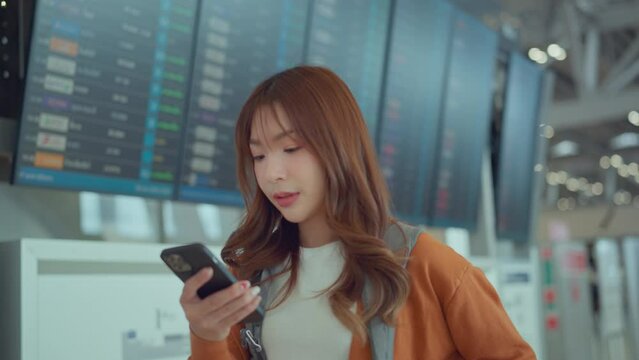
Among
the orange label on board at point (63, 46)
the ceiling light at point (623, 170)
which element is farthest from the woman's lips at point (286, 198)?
the ceiling light at point (623, 170)

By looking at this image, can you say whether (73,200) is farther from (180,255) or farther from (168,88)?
(180,255)

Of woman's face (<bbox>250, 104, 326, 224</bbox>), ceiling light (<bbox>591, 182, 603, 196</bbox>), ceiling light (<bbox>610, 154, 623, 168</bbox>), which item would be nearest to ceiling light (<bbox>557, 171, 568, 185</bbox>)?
ceiling light (<bbox>610, 154, 623, 168</bbox>)

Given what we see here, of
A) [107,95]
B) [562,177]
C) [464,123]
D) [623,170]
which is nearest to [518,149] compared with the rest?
[464,123]

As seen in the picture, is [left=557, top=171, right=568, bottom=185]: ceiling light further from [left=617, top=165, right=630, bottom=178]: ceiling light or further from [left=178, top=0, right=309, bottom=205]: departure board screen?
[left=178, top=0, right=309, bottom=205]: departure board screen

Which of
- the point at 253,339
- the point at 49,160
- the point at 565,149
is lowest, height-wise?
the point at 565,149

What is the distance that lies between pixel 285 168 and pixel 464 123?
3.08m

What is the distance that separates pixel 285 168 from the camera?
1464mm

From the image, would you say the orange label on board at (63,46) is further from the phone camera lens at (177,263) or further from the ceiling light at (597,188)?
the ceiling light at (597,188)

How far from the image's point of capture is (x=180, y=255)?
124 centimetres

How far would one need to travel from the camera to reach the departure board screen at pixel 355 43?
3.26 meters

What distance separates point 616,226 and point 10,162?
15.1 metres

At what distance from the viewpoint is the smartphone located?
1220 mm

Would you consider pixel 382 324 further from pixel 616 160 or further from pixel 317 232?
pixel 616 160

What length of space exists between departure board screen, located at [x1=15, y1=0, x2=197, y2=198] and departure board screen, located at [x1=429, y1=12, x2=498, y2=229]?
1.94 m
